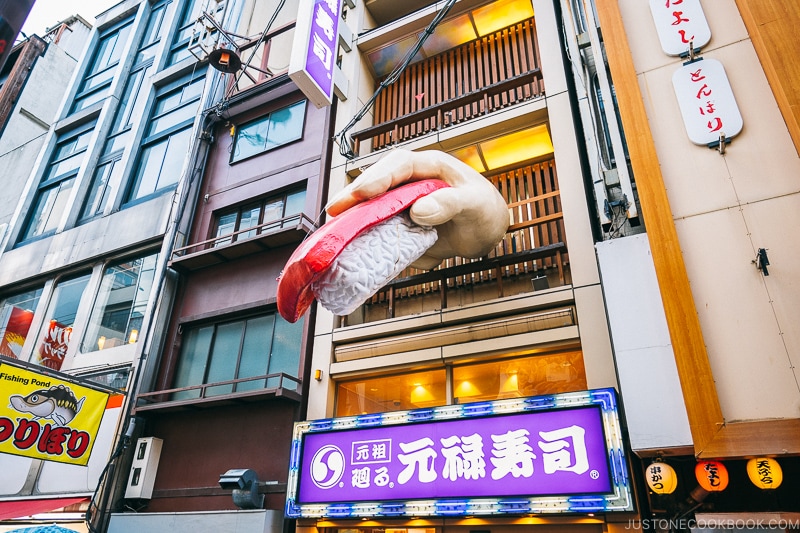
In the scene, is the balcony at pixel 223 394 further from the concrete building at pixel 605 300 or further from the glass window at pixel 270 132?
the glass window at pixel 270 132

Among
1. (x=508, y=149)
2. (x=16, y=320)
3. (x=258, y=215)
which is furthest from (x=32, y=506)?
(x=508, y=149)

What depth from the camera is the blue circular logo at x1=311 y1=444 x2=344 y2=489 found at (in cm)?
889

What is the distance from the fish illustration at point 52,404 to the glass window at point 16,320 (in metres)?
7.37

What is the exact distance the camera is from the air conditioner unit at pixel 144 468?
11.6 m

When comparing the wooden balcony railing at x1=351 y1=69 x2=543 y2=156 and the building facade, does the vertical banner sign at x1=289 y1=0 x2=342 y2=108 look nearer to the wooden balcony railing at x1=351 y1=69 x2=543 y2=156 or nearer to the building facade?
the building facade

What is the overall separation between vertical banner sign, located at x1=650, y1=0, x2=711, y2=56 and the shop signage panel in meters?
5.71

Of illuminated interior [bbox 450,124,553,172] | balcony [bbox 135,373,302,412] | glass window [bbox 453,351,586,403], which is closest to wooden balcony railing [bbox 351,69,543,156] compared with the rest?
illuminated interior [bbox 450,124,553,172]

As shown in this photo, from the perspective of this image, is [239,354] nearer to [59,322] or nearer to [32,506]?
[32,506]

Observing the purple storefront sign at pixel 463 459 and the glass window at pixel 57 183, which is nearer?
the purple storefront sign at pixel 463 459

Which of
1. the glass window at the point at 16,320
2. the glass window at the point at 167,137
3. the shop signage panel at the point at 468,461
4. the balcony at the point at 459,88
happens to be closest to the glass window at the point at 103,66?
the glass window at the point at 167,137

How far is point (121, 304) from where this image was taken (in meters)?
15.2

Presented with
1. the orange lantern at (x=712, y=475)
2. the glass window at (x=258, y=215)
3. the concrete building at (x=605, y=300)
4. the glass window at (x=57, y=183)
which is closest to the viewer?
the orange lantern at (x=712, y=475)

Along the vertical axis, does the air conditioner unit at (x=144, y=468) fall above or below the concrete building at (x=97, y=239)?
below

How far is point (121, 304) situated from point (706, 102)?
1554 cm
